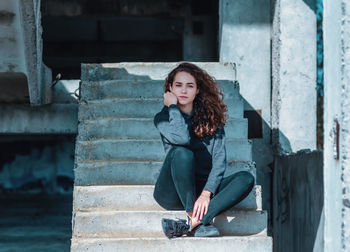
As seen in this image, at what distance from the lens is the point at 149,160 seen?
16.2ft

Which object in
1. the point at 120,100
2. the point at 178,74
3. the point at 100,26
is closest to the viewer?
the point at 178,74

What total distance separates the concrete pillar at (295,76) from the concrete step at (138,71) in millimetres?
775

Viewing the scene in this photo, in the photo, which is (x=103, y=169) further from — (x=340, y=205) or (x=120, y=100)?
(x=340, y=205)

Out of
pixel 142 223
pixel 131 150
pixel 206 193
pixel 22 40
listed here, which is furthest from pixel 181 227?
pixel 22 40

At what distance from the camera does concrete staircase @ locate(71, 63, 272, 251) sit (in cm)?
391

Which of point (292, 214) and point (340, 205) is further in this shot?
point (292, 214)

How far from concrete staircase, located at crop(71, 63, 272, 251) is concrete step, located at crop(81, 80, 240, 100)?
11 millimetres

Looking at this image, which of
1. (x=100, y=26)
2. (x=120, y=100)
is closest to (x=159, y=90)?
(x=120, y=100)

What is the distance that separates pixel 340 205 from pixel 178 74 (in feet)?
7.10

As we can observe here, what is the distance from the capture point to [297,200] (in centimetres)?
543

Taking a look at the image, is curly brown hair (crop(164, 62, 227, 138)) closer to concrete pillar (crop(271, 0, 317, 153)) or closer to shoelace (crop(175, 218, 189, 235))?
shoelace (crop(175, 218, 189, 235))

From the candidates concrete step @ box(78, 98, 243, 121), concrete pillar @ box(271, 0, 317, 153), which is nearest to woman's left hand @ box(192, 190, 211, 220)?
concrete step @ box(78, 98, 243, 121)

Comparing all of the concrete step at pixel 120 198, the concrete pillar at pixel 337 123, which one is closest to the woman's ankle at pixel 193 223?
the concrete step at pixel 120 198

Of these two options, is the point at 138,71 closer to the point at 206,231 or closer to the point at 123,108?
the point at 123,108
